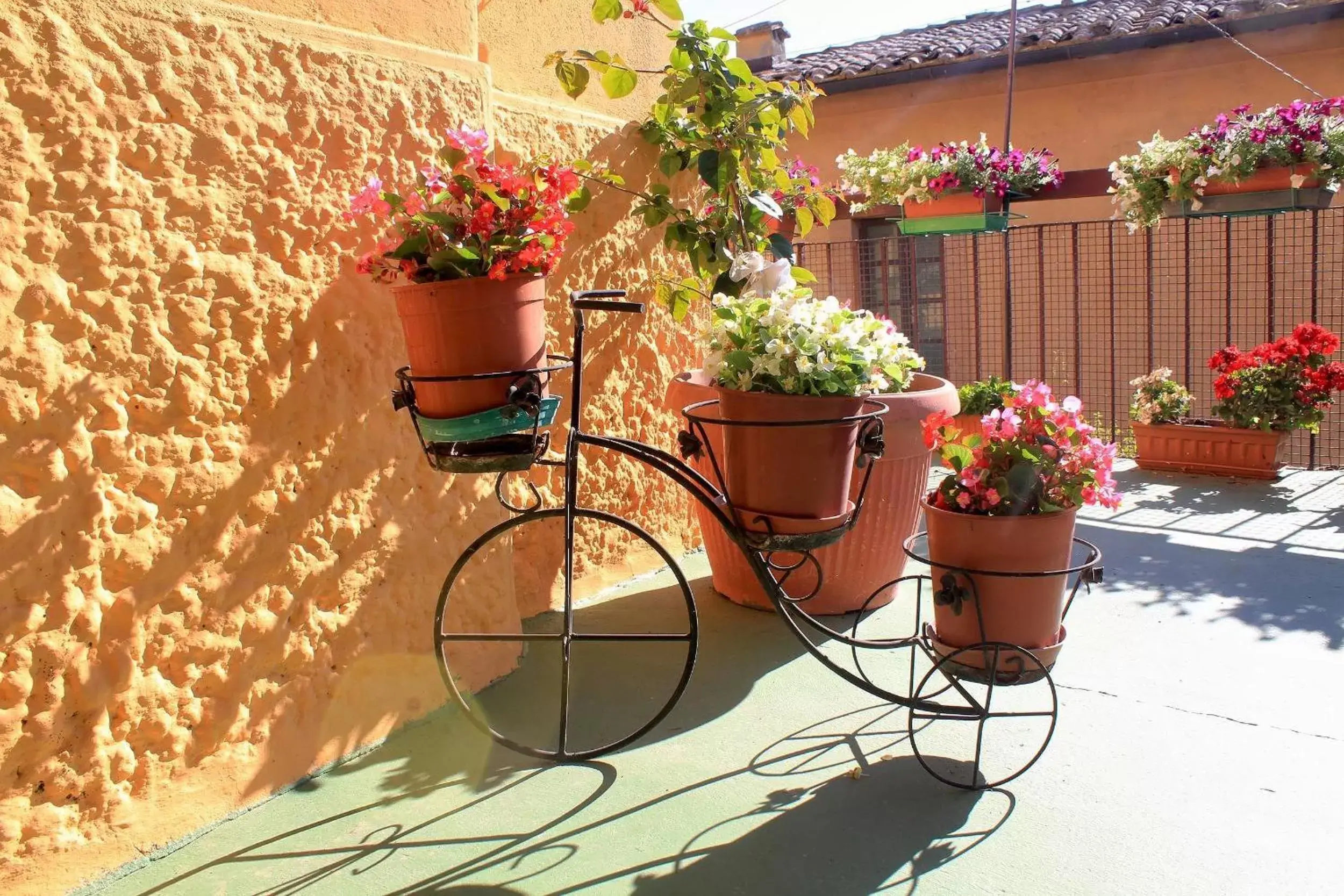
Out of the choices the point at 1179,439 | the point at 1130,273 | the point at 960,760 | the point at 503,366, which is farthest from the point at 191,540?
the point at 1130,273

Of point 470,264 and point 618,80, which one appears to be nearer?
point 470,264

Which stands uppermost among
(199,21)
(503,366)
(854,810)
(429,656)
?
(199,21)

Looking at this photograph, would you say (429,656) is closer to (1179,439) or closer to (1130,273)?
(1179,439)

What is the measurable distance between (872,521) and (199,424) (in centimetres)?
225

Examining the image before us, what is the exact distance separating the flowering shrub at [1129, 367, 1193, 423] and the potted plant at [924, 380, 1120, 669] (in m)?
4.17

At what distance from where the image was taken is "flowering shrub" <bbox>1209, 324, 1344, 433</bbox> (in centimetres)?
572

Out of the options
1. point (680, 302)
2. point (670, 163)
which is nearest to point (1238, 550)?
point (680, 302)

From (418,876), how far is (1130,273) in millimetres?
8676

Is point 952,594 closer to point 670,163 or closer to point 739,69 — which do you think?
point 739,69

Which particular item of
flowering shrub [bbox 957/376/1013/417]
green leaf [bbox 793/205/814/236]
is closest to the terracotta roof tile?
flowering shrub [bbox 957/376/1013/417]

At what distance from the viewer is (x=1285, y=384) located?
5.75 meters

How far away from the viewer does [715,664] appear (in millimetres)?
3402

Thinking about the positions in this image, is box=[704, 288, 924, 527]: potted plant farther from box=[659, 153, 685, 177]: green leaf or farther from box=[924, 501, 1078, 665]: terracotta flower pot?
box=[659, 153, 685, 177]: green leaf

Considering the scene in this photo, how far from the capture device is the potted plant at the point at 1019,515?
240 centimetres
